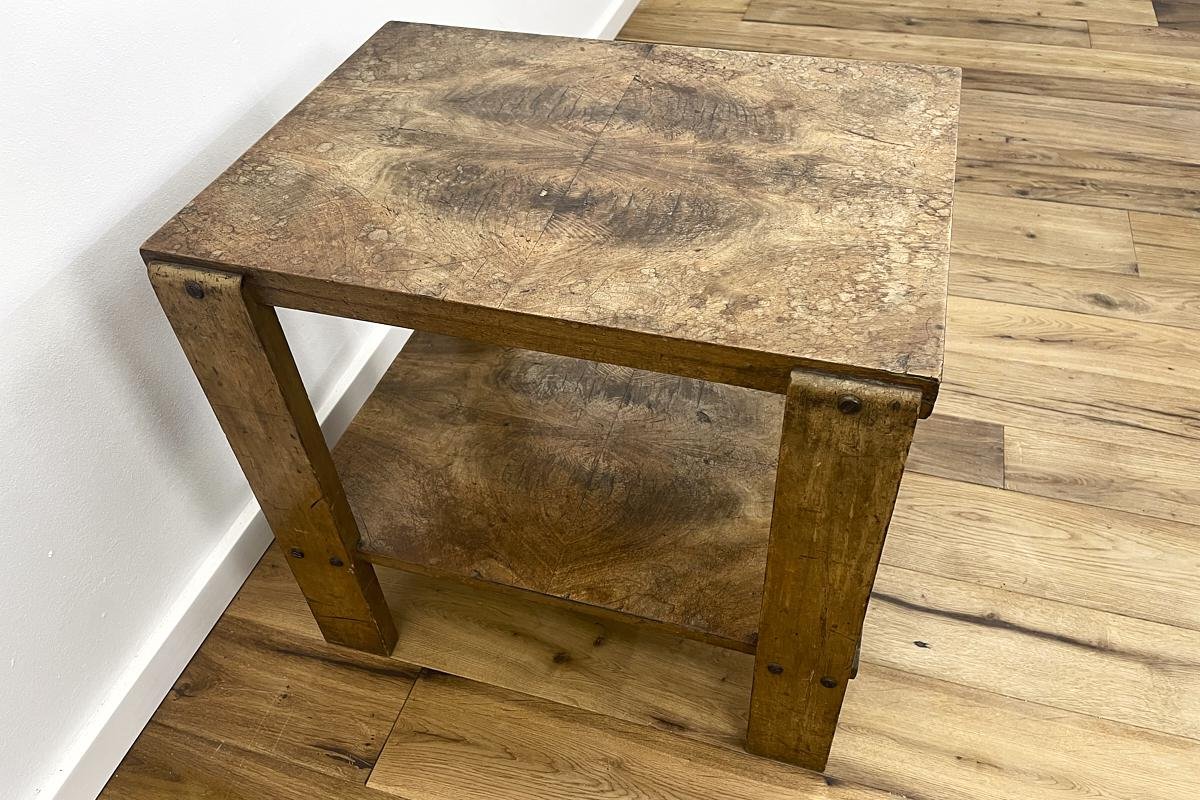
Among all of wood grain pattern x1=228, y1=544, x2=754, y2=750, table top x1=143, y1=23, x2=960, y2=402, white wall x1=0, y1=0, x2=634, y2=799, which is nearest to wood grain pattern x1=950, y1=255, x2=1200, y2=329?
table top x1=143, y1=23, x2=960, y2=402

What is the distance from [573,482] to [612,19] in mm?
1563

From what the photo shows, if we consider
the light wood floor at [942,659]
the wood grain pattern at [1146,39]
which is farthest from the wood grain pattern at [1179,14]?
the light wood floor at [942,659]

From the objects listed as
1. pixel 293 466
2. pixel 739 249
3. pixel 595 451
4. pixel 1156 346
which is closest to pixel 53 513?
pixel 293 466

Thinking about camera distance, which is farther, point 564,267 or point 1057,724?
point 1057,724

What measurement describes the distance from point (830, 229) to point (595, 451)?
1.40 feet

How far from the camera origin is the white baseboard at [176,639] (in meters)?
1.08

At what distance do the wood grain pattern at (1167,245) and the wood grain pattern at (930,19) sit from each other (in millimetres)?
691

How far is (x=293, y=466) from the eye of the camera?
97 cm

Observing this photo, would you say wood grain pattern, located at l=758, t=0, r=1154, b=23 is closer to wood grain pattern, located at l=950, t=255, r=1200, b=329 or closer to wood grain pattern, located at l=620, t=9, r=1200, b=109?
wood grain pattern, located at l=620, t=9, r=1200, b=109

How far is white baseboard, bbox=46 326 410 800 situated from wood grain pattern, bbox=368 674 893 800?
11.7 inches

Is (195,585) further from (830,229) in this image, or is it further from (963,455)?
(963,455)

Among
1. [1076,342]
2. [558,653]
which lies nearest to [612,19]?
[1076,342]

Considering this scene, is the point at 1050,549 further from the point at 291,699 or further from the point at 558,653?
the point at 291,699

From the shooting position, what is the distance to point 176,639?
1.19 metres
